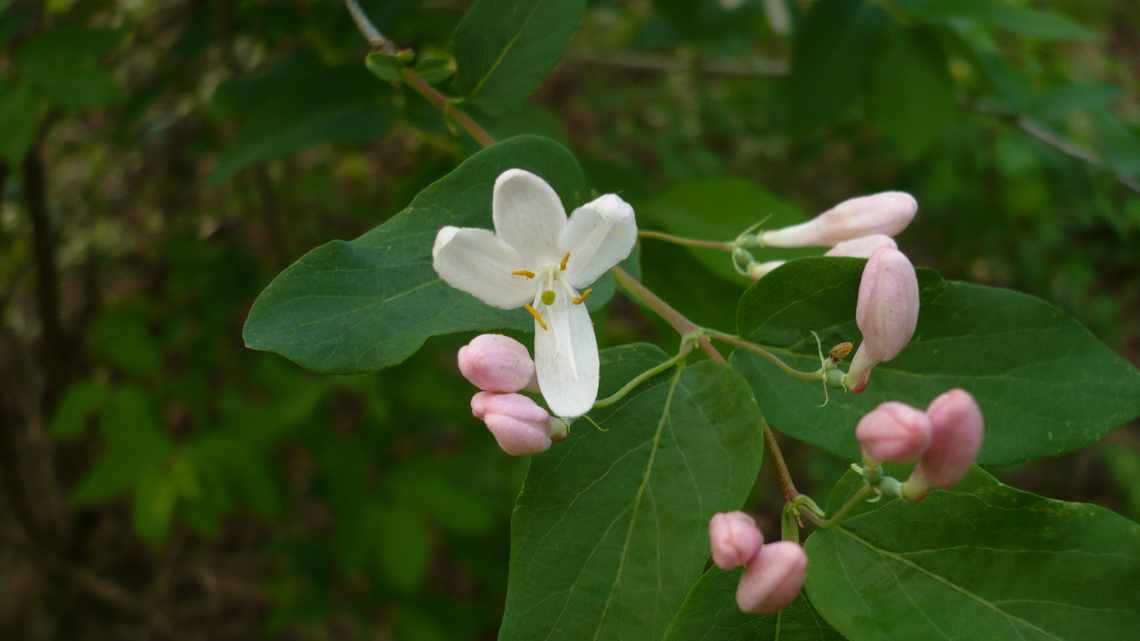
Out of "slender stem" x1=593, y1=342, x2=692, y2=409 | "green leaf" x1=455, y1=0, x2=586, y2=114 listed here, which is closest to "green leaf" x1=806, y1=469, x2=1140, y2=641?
"slender stem" x1=593, y1=342, x2=692, y2=409

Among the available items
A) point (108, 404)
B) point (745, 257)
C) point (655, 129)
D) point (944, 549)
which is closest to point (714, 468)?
point (944, 549)

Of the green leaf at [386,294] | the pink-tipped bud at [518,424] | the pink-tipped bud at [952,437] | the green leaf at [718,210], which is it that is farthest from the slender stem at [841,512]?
the green leaf at [718,210]

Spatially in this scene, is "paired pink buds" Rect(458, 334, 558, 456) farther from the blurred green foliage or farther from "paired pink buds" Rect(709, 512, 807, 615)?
the blurred green foliage

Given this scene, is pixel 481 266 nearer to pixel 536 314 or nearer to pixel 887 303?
pixel 536 314

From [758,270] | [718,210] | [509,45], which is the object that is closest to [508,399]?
[758,270]

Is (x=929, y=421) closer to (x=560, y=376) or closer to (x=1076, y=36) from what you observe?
(x=560, y=376)
